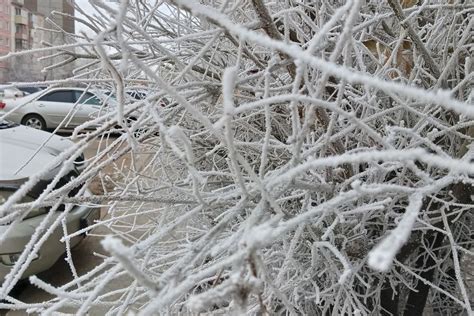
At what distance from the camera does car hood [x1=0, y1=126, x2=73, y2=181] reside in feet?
13.0

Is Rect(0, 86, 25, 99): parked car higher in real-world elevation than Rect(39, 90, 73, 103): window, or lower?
higher

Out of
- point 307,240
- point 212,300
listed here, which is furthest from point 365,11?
point 212,300

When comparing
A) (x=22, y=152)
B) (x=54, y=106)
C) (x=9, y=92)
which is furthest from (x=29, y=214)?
(x=54, y=106)

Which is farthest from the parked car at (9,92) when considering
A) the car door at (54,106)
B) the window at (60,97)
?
the window at (60,97)

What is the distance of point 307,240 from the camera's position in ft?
5.49

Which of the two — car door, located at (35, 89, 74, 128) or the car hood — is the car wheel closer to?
car door, located at (35, 89, 74, 128)

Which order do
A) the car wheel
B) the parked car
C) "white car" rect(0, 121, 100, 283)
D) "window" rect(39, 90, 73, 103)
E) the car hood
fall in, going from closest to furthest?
1. the parked car
2. "white car" rect(0, 121, 100, 283)
3. the car hood
4. the car wheel
5. "window" rect(39, 90, 73, 103)

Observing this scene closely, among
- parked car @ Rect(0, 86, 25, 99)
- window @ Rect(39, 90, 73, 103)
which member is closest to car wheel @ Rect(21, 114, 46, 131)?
window @ Rect(39, 90, 73, 103)

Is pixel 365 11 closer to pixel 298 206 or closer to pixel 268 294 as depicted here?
pixel 298 206

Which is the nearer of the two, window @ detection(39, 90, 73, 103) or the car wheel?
the car wheel

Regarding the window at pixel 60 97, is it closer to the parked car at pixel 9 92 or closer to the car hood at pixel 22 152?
the parked car at pixel 9 92

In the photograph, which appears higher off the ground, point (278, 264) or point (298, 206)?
point (298, 206)

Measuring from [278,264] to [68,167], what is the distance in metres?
1.10

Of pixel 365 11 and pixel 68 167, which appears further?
pixel 365 11
